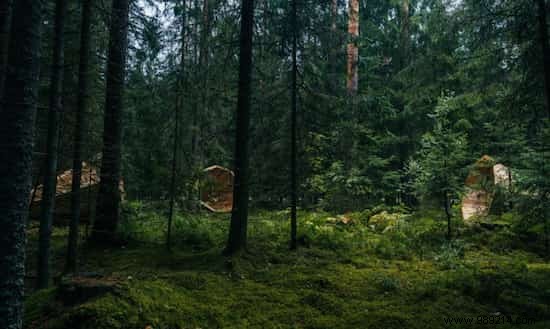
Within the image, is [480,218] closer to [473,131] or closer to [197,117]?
[473,131]

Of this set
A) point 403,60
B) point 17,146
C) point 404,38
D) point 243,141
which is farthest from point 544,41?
point 404,38

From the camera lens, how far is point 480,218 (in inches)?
402

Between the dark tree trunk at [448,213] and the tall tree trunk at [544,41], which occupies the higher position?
the tall tree trunk at [544,41]

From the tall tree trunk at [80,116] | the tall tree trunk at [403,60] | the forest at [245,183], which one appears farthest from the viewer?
the tall tree trunk at [403,60]

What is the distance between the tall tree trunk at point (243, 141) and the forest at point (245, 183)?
1.2 inches

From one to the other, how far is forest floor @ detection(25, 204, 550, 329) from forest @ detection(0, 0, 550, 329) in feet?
0.11

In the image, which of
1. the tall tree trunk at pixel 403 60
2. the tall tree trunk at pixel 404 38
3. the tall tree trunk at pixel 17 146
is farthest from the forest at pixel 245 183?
the tall tree trunk at pixel 404 38

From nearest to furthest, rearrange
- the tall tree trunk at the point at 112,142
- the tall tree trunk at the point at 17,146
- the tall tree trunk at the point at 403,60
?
1. the tall tree trunk at the point at 17,146
2. the tall tree trunk at the point at 112,142
3. the tall tree trunk at the point at 403,60

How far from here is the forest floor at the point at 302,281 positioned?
3.84 metres

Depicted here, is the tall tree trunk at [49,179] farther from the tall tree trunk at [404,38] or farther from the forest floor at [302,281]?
the tall tree trunk at [404,38]

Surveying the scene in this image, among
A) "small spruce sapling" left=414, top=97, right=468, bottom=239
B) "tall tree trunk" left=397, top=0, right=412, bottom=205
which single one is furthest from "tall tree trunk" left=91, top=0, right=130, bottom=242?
"tall tree trunk" left=397, top=0, right=412, bottom=205

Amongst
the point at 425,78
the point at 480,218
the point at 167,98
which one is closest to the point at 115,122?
the point at 167,98

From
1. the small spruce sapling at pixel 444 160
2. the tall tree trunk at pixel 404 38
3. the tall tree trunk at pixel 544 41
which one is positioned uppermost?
the tall tree trunk at pixel 404 38

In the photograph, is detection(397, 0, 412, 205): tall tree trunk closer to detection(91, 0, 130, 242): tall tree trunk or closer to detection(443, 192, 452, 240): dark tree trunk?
detection(443, 192, 452, 240): dark tree trunk
